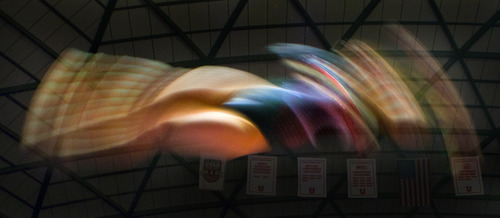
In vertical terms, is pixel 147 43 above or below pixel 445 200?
above

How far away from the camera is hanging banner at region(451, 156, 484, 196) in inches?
719

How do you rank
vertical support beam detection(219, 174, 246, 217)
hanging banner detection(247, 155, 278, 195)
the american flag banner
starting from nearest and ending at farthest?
hanging banner detection(247, 155, 278, 195)
the american flag banner
vertical support beam detection(219, 174, 246, 217)

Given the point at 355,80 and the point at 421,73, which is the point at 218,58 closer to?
the point at 355,80

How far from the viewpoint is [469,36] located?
1912 centimetres

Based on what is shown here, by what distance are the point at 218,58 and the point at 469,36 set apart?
8832 mm

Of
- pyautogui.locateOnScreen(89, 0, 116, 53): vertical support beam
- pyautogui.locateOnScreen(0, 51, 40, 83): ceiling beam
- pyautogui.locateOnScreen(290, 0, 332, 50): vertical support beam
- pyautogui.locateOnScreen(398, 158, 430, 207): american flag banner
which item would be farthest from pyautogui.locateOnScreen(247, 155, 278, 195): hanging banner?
pyautogui.locateOnScreen(0, 51, 40, 83): ceiling beam

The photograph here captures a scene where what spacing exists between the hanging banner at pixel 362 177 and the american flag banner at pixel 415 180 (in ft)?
4.38

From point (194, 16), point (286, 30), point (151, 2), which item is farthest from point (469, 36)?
point (151, 2)

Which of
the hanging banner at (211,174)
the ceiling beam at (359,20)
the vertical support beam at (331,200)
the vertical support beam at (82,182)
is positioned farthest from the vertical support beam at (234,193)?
the ceiling beam at (359,20)

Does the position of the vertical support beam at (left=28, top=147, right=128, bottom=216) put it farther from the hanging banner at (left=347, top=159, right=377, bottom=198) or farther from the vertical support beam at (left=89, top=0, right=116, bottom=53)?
the hanging banner at (left=347, top=159, right=377, bottom=198)

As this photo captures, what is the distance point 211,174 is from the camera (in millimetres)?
19062

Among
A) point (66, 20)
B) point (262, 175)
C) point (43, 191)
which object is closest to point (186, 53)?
point (66, 20)

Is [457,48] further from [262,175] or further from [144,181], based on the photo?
[144,181]

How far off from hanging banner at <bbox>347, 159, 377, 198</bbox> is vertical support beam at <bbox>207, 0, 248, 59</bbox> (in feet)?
19.5
